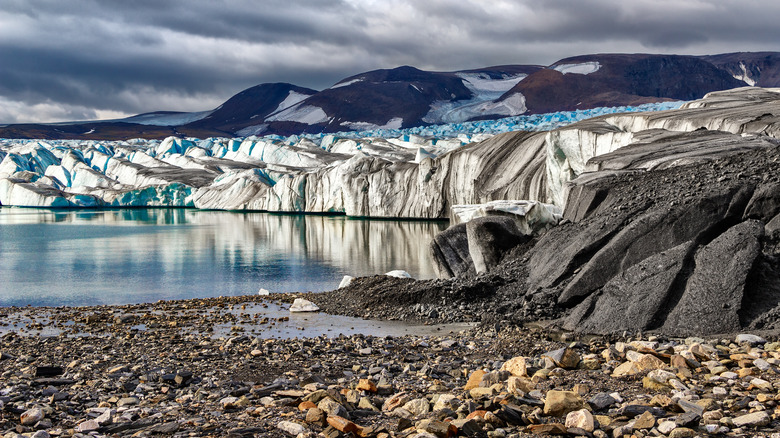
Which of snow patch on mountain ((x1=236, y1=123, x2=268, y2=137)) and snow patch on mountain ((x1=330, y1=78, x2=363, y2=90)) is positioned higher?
snow patch on mountain ((x1=330, y1=78, x2=363, y2=90))

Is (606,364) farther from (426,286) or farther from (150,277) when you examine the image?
(150,277)

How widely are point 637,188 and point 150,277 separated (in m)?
12.7

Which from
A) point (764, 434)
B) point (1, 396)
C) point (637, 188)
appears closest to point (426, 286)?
point (637, 188)

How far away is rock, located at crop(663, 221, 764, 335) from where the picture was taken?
728 cm

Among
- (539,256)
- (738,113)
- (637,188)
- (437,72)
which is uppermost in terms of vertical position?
(437,72)

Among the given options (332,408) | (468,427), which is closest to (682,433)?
(468,427)

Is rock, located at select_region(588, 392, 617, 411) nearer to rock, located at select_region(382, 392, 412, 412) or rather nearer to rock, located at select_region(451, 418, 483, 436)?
rock, located at select_region(451, 418, 483, 436)

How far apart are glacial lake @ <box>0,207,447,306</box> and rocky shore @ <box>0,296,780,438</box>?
7.73 metres

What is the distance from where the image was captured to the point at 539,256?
34.9 ft

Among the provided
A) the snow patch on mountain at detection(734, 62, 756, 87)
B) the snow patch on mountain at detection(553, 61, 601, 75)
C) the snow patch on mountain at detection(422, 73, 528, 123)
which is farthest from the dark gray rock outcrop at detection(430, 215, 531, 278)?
the snow patch on mountain at detection(734, 62, 756, 87)

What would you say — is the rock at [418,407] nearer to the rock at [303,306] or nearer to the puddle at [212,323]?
the puddle at [212,323]

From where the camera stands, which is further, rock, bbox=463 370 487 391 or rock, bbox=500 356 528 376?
rock, bbox=500 356 528 376

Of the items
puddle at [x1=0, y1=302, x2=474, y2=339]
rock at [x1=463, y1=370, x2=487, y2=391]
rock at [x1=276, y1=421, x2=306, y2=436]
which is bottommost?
puddle at [x1=0, y1=302, x2=474, y2=339]

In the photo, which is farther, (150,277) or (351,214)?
(351,214)
